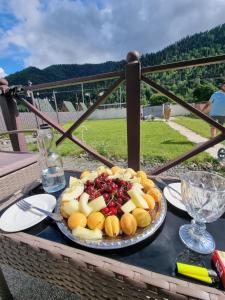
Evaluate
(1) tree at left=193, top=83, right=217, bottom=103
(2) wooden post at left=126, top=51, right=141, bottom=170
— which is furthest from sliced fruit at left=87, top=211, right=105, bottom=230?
(1) tree at left=193, top=83, right=217, bottom=103

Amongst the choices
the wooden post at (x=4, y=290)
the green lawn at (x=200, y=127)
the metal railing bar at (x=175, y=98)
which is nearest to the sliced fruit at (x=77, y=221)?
the wooden post at (x=4, y=290)

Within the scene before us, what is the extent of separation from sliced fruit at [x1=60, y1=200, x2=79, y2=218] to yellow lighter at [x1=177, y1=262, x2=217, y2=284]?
36 centimetres

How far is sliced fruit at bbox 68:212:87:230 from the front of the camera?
1.88ft

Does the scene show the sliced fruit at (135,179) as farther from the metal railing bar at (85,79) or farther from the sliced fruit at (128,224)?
A: the metal railing bar at (85,79)

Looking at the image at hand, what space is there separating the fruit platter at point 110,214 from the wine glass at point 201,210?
0.35ft

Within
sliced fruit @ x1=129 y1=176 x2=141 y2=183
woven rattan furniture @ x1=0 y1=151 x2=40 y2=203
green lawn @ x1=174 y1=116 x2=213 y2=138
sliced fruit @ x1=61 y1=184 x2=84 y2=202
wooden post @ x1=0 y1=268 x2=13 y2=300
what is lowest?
green lawn @ x1=174 y1=116 x2=213 y2=138

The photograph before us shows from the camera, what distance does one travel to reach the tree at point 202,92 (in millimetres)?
24987

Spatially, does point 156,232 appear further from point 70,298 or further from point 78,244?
point 70,298

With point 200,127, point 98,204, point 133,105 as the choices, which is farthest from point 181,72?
point 98,204

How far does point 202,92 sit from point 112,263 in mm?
29381

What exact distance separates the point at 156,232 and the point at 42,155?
764 mm

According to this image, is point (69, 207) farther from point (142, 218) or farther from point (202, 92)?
point (202, 92)

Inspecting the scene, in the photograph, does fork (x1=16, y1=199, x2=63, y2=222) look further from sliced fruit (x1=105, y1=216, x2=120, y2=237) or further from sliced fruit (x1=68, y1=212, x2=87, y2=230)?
sliced fruit (x1=105, y1=216, x2=120, y2=237)

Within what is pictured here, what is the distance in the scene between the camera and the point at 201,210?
1.88 ft
